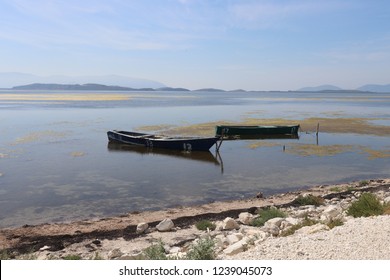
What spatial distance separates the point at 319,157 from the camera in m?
26.5

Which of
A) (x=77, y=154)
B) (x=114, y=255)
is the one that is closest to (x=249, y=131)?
(x=77, y=154)

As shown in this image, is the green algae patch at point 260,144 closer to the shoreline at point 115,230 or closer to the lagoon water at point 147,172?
the lagoon water at point 147,172

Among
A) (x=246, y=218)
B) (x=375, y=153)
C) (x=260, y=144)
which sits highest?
(x=260, y=144)

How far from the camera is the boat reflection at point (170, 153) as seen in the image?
2636cm

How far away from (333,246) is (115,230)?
23.9ft

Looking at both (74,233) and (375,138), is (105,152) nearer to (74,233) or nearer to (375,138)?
(74,233)

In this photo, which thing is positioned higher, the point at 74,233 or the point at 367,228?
the point at 367,228

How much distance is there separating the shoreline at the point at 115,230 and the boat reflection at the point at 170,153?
32.3 ft

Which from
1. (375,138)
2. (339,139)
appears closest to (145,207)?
(339,139)

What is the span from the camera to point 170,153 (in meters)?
28.3

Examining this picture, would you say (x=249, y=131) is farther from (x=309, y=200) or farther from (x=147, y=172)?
(x=309, y=200)

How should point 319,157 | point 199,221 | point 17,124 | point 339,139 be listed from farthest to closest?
1. point 17,124
2. point 339,139
3. point 319,157
4. point 199,221

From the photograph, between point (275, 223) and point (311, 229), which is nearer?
point (311, 229)

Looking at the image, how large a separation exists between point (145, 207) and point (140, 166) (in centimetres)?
820
